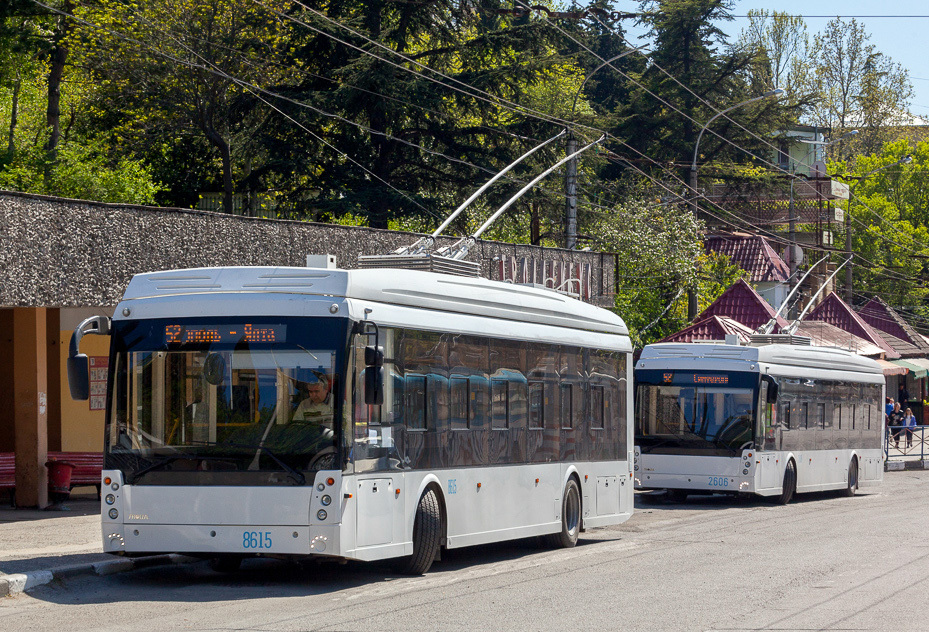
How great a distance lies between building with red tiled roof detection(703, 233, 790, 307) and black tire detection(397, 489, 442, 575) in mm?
50110

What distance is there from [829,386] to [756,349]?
4.53 meters

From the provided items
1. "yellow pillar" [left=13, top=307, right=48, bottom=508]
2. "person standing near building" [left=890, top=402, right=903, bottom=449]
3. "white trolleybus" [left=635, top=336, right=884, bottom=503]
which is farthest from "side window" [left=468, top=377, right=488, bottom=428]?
A: "person standing near building" [left=890, top=402, right=903, bottom=449]

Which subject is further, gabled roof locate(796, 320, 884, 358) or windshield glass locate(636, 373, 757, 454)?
gabled roof locate(796, 320, 884, 358)

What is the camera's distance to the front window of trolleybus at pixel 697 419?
2342cm

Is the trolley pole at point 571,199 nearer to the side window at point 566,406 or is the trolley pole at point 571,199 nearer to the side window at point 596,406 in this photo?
the side window at point 596,406

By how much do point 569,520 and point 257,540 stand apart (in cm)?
592

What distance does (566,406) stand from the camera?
16.1 m

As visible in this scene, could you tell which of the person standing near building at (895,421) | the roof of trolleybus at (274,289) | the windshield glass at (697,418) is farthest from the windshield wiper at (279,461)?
the person standing near building at (895,421)

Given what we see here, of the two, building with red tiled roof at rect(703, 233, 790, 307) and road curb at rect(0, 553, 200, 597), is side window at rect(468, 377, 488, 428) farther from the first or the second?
building with red tiled roof at rect(703, 233, 790, 307)

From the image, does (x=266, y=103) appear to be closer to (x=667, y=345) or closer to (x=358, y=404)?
(x=667, y=345)

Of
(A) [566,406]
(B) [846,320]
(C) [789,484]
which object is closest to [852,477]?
(C) [789,484]

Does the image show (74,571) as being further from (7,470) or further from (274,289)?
(7,470)

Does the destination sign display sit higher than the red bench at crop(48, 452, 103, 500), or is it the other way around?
the destination sign display

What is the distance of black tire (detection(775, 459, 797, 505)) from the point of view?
25.1 m
